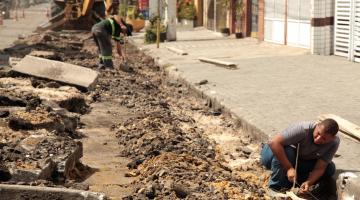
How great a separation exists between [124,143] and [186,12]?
88.8 ft

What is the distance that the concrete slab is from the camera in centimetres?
1305

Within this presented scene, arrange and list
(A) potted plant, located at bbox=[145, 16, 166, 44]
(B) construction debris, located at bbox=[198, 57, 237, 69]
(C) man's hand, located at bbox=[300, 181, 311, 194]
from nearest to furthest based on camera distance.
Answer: (C) man's hand, located at bbox=[300, 181, 311, 194], (B) construction debris, located at bbox=[198, 57, 237, 69], (A) potted plant, located at bbox=[145, 16, 166, 44]

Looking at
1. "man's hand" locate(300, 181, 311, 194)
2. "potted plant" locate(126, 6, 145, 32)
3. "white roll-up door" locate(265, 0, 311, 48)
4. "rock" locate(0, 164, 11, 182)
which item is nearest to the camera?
"rock" locate(0, 164, 11, 182)

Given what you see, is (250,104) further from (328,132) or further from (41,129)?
(328,132)

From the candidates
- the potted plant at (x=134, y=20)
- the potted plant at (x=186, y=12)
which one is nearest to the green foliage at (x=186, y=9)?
the potted plant at (x=186, y=12)

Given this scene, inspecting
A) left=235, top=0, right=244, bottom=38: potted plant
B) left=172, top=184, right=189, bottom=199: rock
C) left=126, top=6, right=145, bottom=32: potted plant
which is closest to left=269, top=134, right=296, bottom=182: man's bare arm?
left=172, top=184, right=189, bottom=199: rock

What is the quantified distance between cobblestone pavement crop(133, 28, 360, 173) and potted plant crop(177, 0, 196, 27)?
13.7 metres

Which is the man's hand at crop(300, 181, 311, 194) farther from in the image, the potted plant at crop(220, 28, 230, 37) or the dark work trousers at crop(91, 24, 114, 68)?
the potted plant at crop(220, 28, 230, 37)

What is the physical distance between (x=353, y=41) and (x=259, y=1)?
7.87 metres

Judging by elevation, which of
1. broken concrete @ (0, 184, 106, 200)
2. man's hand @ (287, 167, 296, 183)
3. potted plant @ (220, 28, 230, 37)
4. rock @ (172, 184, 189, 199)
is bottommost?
potted plant @ (220, 28, 230, 37)

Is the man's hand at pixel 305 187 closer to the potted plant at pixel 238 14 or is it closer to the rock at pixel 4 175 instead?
the rock at pixel 4 175

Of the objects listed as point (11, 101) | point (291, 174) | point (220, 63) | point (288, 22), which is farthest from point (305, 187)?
point (288, 22)

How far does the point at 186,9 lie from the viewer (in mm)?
35531

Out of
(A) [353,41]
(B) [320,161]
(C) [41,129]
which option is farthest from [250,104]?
(A) [353,41]
